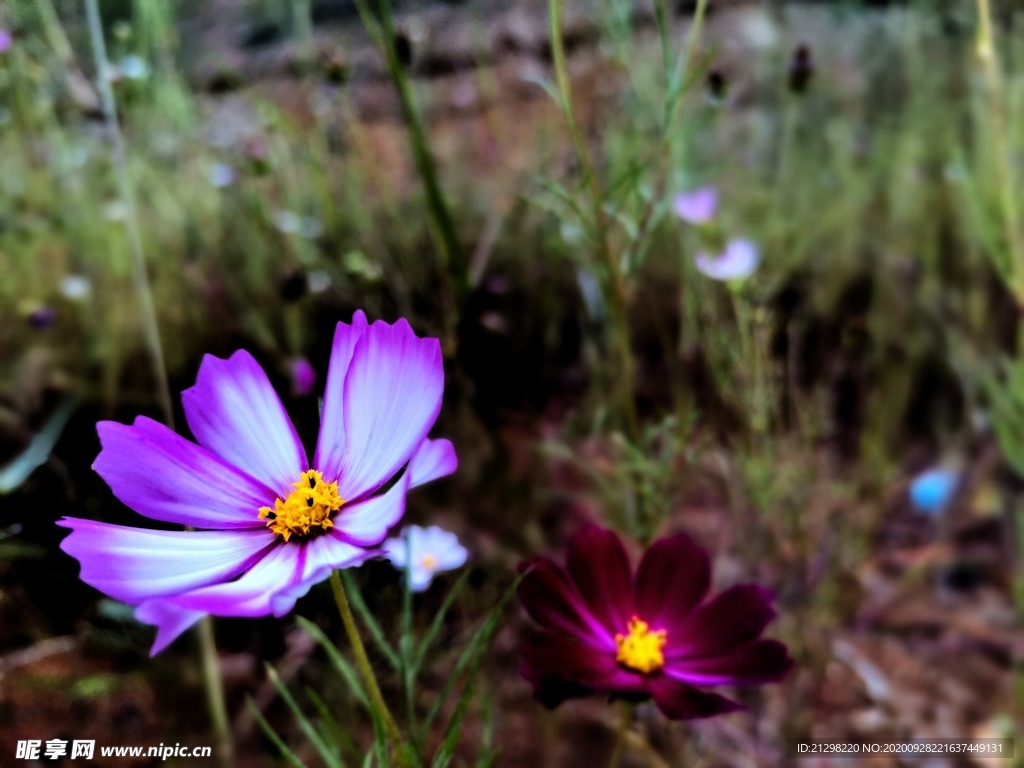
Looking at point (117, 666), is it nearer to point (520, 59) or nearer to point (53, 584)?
point (53, 584)

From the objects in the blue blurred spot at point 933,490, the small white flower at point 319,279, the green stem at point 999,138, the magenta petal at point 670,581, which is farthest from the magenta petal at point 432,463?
the blue blurred spot at point 933,490

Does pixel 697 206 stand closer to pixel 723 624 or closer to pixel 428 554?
pixel 428 554

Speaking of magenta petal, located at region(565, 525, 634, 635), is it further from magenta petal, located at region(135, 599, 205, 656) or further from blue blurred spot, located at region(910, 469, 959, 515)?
blue blurred spot, located at region(910, 469, 959, 515)

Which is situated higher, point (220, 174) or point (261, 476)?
point (220, 174)

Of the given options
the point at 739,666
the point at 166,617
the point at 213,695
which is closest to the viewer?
the point at 166,617

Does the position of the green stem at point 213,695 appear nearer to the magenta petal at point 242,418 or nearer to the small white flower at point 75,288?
the magenta petal at point 242,418

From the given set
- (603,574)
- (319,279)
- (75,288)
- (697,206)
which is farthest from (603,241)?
(75,288)

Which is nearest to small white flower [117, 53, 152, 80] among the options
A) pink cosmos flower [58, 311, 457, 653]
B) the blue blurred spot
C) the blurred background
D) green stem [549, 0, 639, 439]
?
the blurred background

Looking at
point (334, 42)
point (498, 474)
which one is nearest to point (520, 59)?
point (334, 42)
